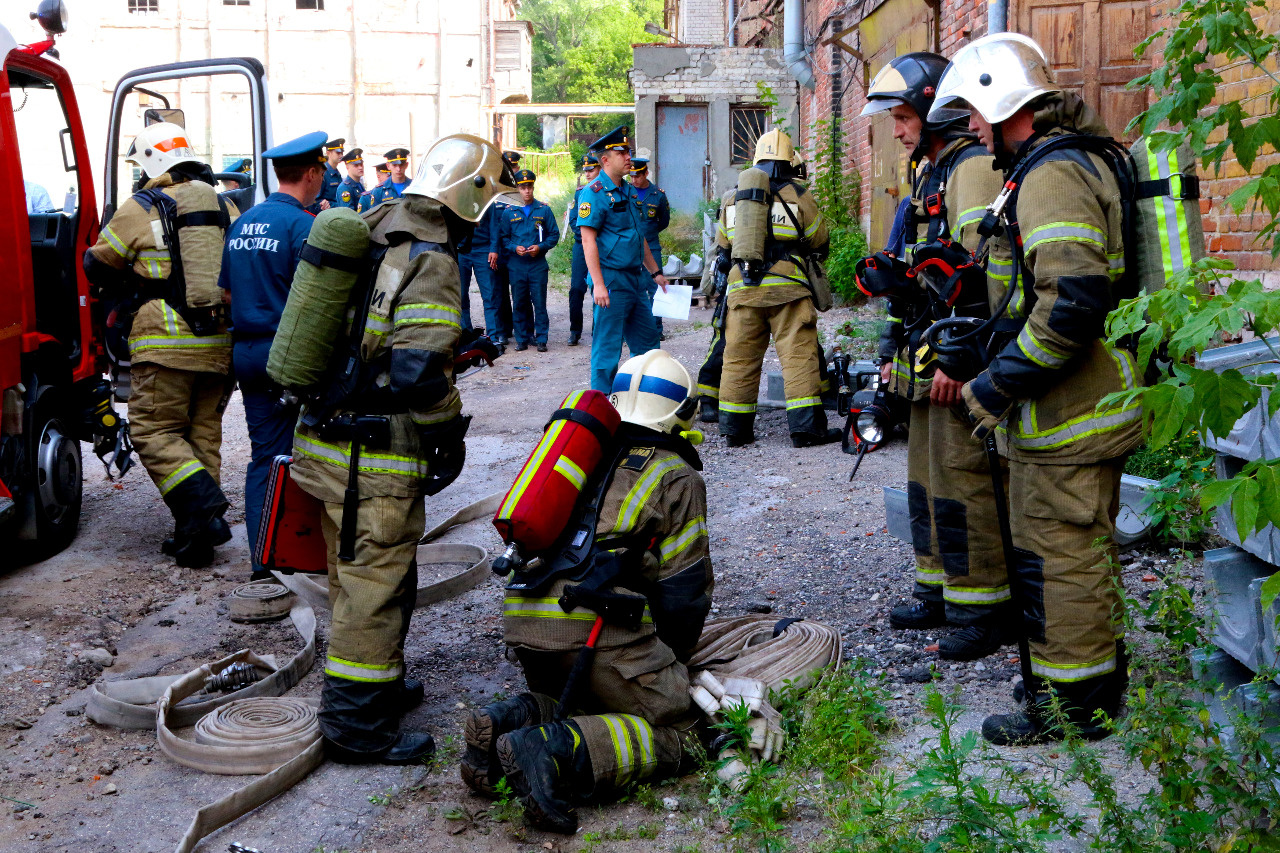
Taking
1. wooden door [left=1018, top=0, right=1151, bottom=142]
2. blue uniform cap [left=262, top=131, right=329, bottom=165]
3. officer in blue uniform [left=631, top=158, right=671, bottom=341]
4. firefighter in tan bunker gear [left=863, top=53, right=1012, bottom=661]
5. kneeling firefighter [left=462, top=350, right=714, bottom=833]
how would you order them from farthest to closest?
officer in blue uniform [left=631, top=158, right=671, bottom=341], wooden door [left=1018, top=0, right=1151, bottom=142], blue uniform cap [left=262, top=131, right=329, bottom=165], firefighter in tan bunker gear [left=863, top=53, right=1012, bottom=661], kneeling firefighter [left=462, top=350, right=714, bottom=833]

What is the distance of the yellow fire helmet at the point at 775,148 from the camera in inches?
285

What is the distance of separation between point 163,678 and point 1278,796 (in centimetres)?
351

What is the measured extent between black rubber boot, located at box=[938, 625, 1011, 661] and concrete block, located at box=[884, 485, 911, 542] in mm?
917

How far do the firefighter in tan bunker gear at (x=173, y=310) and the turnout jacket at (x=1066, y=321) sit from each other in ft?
12.8

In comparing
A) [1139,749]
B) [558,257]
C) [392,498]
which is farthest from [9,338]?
[558,257]

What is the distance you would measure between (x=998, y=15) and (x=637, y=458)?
18.1ft

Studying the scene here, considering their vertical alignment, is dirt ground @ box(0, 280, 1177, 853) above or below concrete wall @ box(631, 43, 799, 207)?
below

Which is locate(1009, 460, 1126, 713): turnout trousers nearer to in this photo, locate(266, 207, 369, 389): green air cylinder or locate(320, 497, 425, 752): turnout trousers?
locate(320, 497, 425, 752): turnout trousers

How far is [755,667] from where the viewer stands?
11.8 feet

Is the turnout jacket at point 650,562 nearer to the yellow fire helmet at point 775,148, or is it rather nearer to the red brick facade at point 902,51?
the red brick facade at point 902,51

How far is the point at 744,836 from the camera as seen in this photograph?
285 cm

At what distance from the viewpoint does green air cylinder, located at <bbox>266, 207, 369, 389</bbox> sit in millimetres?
3434

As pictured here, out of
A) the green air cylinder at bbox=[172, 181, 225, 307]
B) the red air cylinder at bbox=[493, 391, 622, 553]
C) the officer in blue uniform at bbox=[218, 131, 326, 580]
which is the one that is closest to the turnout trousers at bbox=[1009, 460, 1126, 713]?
the red air cylinder at bbox=[493, 391, 622, 553]

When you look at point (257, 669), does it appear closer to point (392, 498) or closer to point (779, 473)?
point (392, 498)
